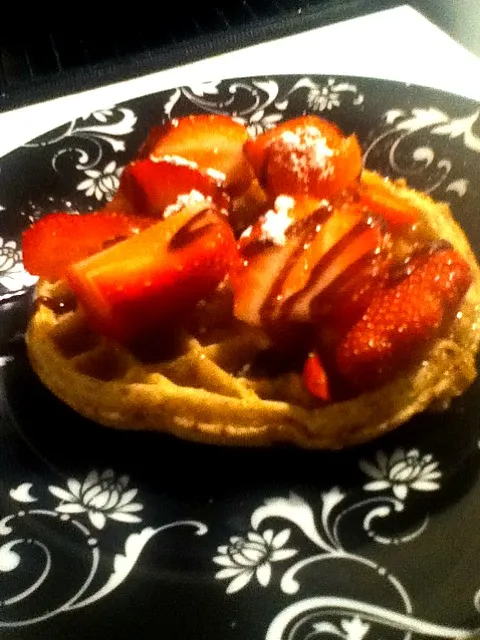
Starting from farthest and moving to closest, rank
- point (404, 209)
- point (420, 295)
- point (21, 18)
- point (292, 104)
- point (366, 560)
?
point (21, 18) → point (292, 104) → point (404, 209) → point (420, 295) → point (366, 560)

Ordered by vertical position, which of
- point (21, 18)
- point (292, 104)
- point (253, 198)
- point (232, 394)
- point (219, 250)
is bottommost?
point (232, 394)

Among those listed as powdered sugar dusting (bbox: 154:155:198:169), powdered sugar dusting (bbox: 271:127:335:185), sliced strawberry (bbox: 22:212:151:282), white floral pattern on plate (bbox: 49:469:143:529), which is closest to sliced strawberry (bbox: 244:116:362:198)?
powdered sugar dusting (bbox: 271:127:335:185)

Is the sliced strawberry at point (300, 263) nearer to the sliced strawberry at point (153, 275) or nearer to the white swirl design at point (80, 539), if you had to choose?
the sliced strawberry at point (153, 275)

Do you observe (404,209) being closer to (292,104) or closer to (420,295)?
(420,295)

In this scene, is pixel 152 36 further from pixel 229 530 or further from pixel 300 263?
pixel 229 530

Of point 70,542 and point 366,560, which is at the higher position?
point 70,542

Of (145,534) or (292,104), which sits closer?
(145,534)

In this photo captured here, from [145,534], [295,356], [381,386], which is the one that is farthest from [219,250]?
[145,534]

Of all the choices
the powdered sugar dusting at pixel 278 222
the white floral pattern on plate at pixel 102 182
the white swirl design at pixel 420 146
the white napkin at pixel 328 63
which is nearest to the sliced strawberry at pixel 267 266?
the powdered sugar dusting at pixel 278 222
